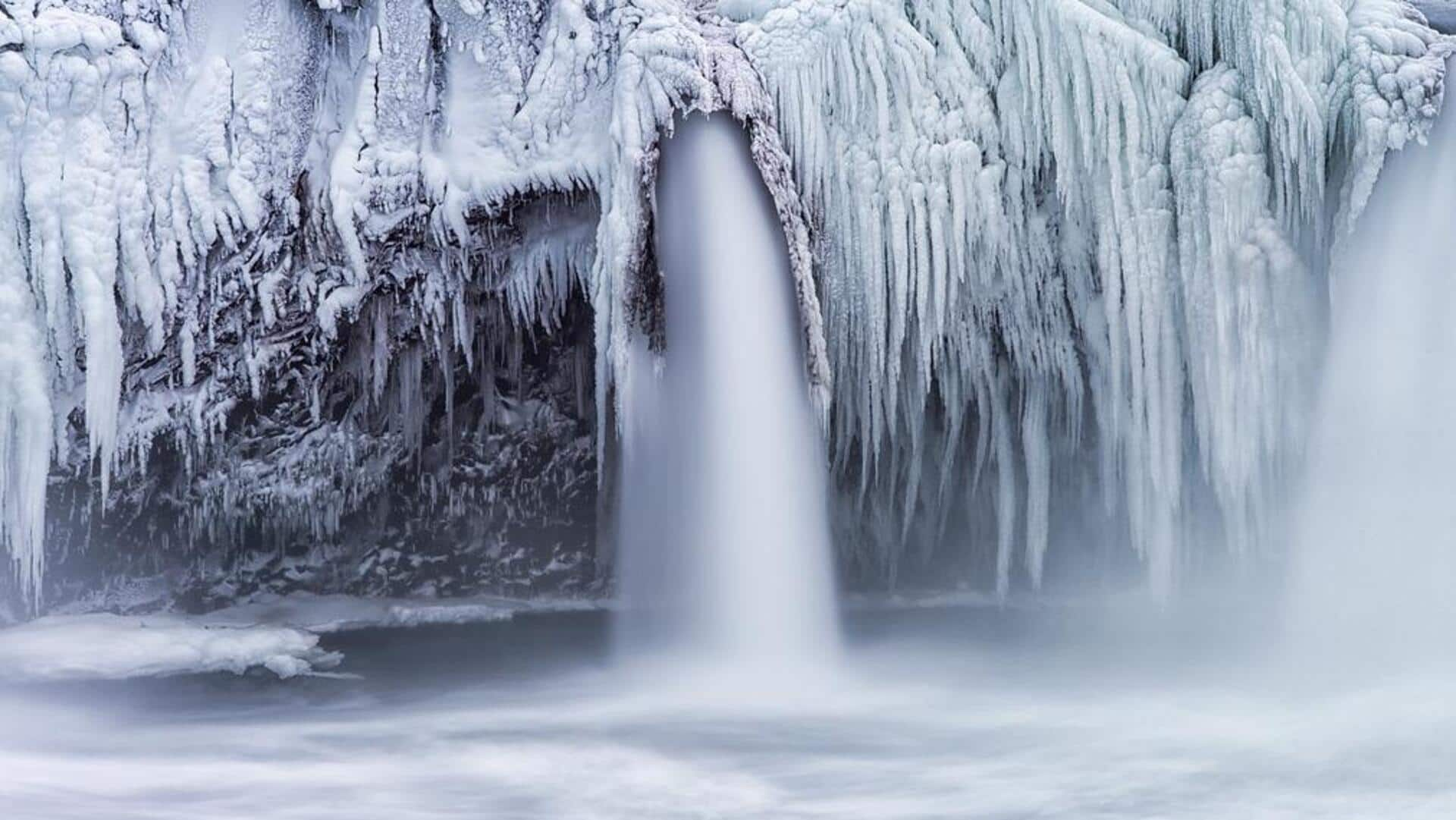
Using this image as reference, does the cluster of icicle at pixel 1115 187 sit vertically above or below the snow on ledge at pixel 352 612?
above

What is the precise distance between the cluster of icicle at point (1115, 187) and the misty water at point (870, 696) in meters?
0.28

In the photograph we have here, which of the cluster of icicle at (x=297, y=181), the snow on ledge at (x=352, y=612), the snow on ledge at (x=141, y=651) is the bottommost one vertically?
the snow on ledge at (x=141, y=651)

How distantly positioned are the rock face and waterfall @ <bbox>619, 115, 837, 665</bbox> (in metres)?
0.11

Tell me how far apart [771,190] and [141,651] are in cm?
343

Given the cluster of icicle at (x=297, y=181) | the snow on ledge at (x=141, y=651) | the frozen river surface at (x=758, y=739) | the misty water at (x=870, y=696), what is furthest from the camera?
the snow on ledge at (x=141, y=651)

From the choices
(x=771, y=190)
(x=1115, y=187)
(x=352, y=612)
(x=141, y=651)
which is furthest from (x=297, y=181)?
(x=1115, y=187)

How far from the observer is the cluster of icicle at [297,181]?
701cm

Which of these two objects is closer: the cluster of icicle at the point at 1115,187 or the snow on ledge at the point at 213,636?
the cluster of icicle at the point at 1115,187

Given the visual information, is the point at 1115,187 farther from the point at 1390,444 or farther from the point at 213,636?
the point at 213,636

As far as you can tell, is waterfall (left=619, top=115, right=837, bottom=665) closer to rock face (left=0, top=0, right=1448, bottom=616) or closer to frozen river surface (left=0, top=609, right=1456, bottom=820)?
rock face (left=0, top=0, right=1448, bottom=616)

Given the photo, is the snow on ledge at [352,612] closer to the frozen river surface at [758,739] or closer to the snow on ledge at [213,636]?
the snow on ledge at [213,636]

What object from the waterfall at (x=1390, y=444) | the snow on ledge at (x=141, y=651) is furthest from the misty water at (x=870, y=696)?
the snow on ledge at (x=141, y=651)

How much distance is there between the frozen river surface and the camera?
526 cm

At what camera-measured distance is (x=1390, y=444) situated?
7.22m
